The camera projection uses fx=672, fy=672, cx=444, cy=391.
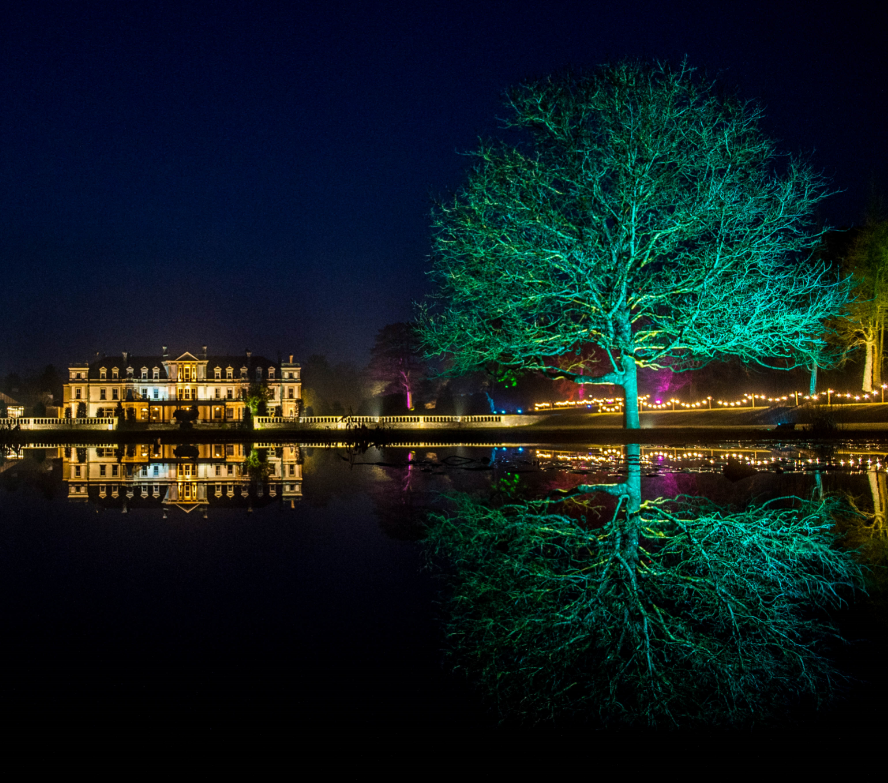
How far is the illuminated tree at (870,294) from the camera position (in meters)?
32.5

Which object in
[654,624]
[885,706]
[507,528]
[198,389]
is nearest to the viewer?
[885,706]

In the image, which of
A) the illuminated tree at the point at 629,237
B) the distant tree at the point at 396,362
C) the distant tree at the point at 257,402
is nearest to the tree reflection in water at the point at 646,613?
the illuminated tree at the point at 629,237

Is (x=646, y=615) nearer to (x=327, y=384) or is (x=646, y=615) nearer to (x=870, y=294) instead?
(x=870, y=294)

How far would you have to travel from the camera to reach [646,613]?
9.23 feet

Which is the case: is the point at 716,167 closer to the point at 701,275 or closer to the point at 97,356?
the point at 701,275

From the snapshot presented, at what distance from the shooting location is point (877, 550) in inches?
163

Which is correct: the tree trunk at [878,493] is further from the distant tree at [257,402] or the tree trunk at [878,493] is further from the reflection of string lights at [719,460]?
the distant tree at [257,402]

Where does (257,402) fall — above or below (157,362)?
below

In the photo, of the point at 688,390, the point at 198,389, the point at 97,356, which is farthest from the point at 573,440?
the point at 97,356

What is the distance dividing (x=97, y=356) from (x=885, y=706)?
373 feet

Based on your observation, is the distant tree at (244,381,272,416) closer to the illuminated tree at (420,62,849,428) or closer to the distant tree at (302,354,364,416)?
the illuminated tree at (420,62,849,428)

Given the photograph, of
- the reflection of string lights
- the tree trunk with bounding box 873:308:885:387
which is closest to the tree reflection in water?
the reflection of string lights

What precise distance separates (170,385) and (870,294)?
9110 centimetres

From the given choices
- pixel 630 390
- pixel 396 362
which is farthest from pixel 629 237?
pixel 396 362
